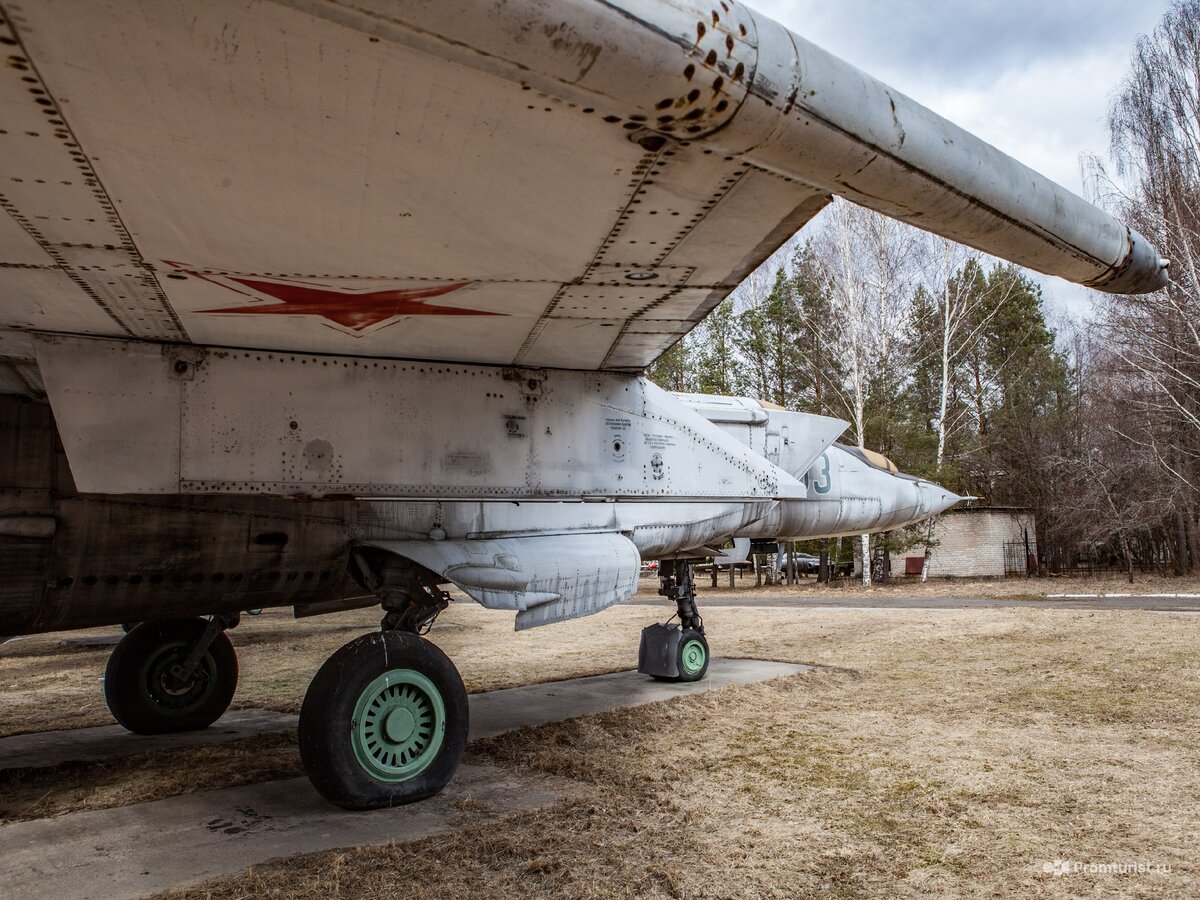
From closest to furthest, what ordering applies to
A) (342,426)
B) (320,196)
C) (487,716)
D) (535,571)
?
(320,196) → (342,426) → (535,571) → (487,716)

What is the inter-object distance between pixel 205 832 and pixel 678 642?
207 inches

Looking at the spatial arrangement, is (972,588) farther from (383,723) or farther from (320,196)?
(320,196)

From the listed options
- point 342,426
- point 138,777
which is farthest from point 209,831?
point 342,426

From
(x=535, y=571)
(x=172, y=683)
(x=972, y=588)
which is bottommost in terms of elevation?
(x=972, y=588)

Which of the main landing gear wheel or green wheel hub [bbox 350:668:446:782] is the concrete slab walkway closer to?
green wheel hub [bbox 350:668:446:782]

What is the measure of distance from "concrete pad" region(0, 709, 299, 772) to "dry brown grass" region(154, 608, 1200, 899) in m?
2.42

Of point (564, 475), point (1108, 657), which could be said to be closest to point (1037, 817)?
point (564, 475)

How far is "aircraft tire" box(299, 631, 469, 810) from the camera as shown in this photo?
14.1 ft

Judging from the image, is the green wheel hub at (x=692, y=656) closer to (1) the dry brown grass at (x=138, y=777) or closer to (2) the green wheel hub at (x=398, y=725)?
(1) the dry brown grass at (x=138, y=777)

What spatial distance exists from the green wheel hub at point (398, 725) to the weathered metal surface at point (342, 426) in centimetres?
110

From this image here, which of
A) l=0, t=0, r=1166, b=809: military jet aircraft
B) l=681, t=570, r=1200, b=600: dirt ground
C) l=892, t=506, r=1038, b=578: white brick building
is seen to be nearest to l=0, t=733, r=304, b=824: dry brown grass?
l=0, t=0, r=1166, b=809: military jet aircraft

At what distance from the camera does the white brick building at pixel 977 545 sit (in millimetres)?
27578

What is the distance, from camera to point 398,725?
15.0ft

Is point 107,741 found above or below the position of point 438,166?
below
